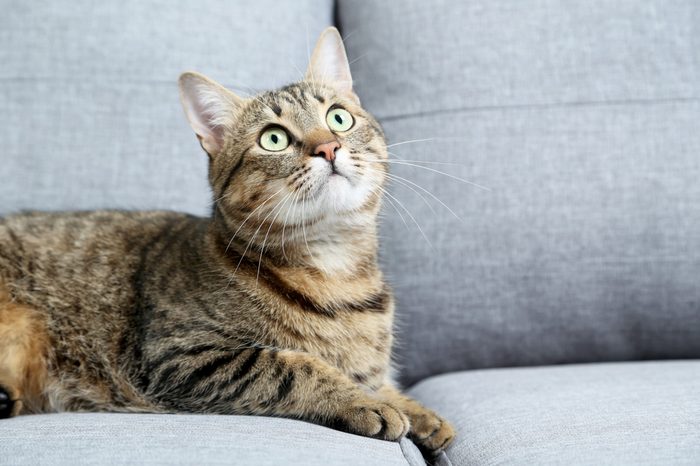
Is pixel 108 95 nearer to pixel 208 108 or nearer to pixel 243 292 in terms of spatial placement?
pixel 208 108

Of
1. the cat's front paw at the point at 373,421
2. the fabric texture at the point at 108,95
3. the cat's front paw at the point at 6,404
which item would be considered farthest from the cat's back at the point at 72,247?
the cat's front paw at the point at 373,421

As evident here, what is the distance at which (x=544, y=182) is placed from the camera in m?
1.61

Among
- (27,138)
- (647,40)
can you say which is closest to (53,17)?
(27,138)

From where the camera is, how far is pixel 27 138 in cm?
166

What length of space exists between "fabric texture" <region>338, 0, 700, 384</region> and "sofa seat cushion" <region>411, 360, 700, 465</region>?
0.41 ft

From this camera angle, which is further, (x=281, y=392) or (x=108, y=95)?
(x=108, y=95)

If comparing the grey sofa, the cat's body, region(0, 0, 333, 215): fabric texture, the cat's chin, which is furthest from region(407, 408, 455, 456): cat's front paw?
region(0, 0, 333, 215): fabric texture

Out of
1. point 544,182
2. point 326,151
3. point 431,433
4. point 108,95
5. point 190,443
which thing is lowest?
point 431,433

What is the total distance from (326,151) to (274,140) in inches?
6.5

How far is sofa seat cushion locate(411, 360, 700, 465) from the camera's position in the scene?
0.91 m

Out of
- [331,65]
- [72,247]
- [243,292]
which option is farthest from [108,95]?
[243,292]

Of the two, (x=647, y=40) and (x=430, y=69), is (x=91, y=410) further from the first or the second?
(x=647, y=40)

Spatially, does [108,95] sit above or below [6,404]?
above

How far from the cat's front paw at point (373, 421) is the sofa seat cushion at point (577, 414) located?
12cm
